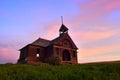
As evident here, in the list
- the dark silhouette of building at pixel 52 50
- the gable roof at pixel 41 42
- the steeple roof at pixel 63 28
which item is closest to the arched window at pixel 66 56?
the dark silhouette of building at pixel 52 50

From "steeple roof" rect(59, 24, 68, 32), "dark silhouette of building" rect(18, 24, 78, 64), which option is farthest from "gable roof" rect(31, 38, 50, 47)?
"steeple roof" rect(59, 24, 68, 32)

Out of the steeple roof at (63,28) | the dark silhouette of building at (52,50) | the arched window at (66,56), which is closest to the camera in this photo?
the dark silhouette of building at (52,50)

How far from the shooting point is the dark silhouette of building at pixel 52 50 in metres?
45.0

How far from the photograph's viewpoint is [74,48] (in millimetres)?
50906

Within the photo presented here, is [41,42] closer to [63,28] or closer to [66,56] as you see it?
[66,56]

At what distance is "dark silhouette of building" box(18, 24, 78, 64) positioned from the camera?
45031mm

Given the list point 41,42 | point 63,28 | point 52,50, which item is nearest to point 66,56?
point 52,50

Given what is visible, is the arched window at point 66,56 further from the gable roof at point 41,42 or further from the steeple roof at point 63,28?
the steeple roof at point 63,28

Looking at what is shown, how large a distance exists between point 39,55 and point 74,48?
1094cm

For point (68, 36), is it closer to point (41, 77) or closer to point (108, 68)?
point (108, 68)

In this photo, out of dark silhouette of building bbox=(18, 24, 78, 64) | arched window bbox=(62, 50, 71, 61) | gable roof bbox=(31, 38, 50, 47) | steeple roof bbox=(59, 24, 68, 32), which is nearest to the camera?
dark silhouette of building bbox=(18, 24, 78, 64)

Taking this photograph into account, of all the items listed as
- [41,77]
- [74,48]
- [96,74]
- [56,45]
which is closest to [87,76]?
[96,74]

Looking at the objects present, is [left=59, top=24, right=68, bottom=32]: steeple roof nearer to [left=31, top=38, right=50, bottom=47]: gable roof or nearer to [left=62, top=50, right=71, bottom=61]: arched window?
[left=31, top=38, right=50, bottom=47]: gable roof

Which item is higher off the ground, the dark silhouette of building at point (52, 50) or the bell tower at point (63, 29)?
the bell tower at point (63, 29)
